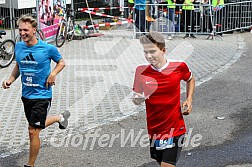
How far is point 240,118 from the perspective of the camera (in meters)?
8.01

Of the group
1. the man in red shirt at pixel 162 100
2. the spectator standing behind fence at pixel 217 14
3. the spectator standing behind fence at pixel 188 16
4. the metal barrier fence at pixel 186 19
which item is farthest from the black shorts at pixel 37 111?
the spectator standing behind fence at pixel 217 14

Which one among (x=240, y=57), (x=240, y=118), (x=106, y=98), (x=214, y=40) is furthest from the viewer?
(x=214, y=40)

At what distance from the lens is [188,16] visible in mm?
16594

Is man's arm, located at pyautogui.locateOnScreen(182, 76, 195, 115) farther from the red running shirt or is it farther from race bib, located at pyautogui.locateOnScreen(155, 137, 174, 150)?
race bib, located at pyautogui.locateOnScreen(155, 137, 174, 150)

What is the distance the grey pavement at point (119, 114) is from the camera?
20.7 feet

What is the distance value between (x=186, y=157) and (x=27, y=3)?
39.4 feet

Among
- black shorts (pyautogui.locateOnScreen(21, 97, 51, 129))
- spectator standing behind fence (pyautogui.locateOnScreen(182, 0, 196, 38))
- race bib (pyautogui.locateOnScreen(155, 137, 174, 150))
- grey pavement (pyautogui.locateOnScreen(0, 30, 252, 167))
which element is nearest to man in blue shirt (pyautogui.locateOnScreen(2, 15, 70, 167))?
black shorts (pyautogui.locateOnScreen(21, 97, 51, 129))

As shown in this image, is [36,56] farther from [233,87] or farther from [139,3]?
[139,3]

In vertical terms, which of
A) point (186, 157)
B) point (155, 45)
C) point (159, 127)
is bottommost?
point (186, 157)

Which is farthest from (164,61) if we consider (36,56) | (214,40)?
(214,40)

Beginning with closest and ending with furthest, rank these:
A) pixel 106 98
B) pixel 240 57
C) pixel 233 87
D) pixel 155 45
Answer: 1. pixel 155 45
2. pixel 106 98
3. pixel 233 87
4. pixel 240 57

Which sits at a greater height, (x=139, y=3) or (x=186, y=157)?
(x=139, y=3)

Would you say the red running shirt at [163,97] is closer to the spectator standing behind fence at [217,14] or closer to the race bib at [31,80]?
the race bib at [31,80]

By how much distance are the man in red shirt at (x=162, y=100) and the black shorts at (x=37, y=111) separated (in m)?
1.41
